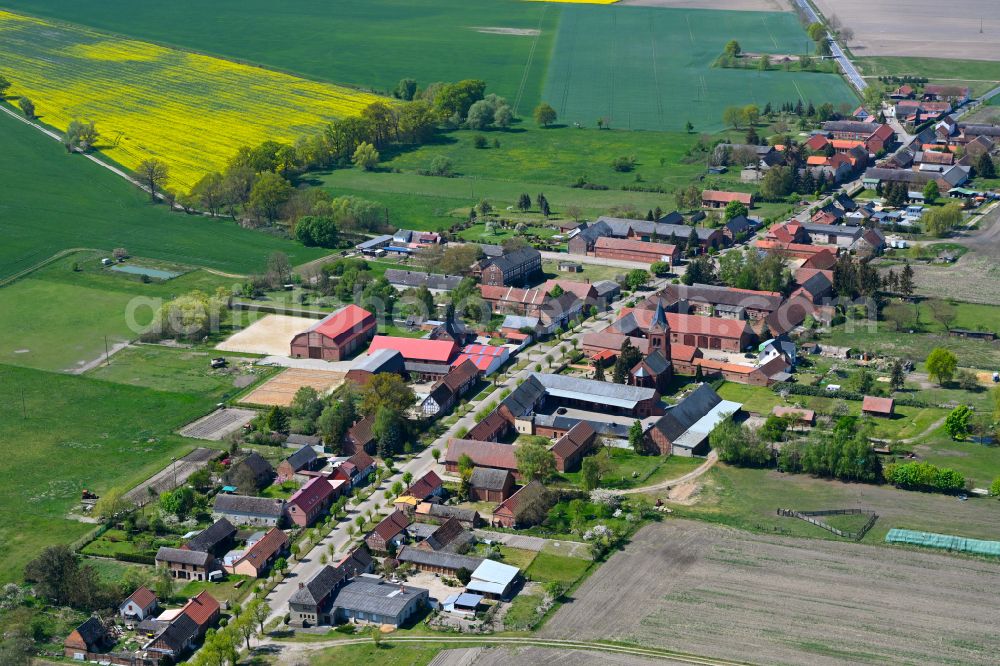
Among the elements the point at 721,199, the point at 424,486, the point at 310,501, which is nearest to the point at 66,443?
the point at 310,501

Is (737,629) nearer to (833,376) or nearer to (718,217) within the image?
Result: (833,376)

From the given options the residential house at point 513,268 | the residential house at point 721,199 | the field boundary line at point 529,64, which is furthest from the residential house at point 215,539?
the field boundary line at point 529,64

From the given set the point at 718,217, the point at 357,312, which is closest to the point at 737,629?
the point at 357,312

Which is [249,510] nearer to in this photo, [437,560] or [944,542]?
[437,560]

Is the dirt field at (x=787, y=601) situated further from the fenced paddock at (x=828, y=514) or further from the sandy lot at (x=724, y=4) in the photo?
the sandy lot at (x=724, y=4)

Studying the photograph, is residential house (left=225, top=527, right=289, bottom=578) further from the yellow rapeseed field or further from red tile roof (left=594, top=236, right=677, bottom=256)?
the yellow rapeseed field

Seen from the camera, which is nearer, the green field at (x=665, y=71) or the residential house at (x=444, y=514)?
the residential house at (x=444, y=514)
